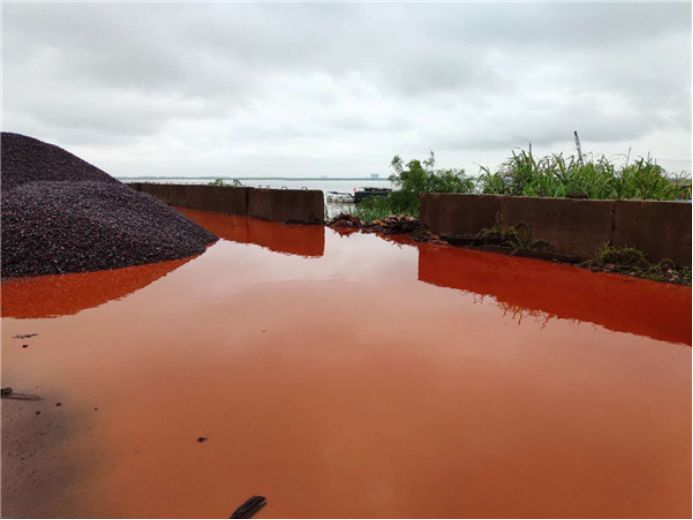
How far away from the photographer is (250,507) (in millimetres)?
1488

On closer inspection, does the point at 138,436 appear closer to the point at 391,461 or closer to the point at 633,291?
the point at 391,461

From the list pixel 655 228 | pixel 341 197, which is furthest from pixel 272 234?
pixel 341 197

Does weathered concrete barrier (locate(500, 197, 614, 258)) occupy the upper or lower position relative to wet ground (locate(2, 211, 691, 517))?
upper

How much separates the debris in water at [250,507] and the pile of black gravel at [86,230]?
422cm

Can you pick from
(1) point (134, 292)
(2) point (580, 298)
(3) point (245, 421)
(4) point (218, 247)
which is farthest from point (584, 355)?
(4) point (218, 247)

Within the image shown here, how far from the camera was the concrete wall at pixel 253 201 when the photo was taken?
948 centimetres

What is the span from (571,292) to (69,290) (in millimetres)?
4443

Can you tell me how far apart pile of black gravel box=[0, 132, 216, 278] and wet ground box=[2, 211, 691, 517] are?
91cm

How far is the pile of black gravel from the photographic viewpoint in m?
4.90

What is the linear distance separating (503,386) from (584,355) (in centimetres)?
75

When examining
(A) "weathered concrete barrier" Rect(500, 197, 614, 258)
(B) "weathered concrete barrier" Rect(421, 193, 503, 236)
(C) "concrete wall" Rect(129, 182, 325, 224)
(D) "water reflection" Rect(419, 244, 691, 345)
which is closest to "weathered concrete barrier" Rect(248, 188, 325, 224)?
(C) "concrete wall" Rect(129, 182, 325, 224)

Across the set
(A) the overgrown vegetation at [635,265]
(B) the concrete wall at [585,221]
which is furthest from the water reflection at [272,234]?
(A) the overgrown vegetation at [635,265]

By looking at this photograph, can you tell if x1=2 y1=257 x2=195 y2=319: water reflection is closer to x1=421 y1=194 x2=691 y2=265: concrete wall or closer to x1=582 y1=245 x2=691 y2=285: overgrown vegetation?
x1=421 y1=194 x2=691 y2=265: concrete wall

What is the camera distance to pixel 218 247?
677 cm
